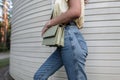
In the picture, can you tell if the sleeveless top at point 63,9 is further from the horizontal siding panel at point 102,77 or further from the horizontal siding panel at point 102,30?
the horizontal siding panel at point 102,77

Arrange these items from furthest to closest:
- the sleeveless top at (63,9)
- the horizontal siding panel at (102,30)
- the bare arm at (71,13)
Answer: the horizontal siding panel at (102,30), the sleeveless top at (63,9), the bare arm at (71,13)

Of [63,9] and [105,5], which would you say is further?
[105,5]

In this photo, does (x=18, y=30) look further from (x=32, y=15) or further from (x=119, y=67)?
(x=119, y=67)

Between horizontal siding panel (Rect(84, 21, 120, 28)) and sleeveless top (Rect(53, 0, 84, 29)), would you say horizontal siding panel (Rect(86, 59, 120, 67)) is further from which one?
sleeveless top (Rect(53, 0, 84, 29))

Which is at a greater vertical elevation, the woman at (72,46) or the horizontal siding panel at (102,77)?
the woman at (72,46)

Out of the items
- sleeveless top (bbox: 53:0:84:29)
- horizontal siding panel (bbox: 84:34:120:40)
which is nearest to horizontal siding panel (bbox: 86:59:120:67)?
horizontal siding panel (bbox: 84:34:120:40)

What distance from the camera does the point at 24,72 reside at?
7.98 metres

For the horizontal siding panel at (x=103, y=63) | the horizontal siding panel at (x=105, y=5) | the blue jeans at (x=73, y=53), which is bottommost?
the horizontal siding panel at (x=103, y=63)

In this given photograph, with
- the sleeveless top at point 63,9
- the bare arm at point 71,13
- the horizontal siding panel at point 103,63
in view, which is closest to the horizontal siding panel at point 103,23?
the horizontal siding panel at point 103,63

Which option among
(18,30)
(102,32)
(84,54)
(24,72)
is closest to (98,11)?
(102,32)

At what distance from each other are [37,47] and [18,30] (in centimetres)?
194

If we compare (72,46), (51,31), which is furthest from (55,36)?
(72,46)

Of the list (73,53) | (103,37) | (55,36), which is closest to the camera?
(73,53)

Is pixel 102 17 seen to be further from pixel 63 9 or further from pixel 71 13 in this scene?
pixel 71 13
